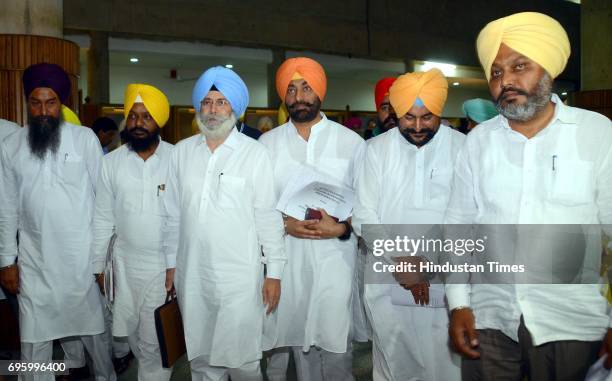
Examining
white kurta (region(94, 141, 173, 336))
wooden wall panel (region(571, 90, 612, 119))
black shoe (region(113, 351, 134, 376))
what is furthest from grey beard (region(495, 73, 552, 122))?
wooden wall panel (region(571, 90, 612, 119))

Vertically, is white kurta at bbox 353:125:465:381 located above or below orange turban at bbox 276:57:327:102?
below

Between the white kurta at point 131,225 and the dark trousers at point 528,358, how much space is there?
1915 millimetres

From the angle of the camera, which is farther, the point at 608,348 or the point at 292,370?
the point at 292,370

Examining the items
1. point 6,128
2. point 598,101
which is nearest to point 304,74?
point 6,128

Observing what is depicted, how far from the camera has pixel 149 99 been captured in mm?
3342

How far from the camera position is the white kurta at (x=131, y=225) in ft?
10.3

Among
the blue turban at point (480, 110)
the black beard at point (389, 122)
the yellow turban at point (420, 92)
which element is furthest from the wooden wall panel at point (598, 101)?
the yellow turban at point (420, 92)

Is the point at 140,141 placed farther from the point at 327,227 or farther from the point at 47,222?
the point at 327,227

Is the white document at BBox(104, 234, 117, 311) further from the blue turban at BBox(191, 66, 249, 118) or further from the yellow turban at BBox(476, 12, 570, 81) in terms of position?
the yellow turban at BBox(476, 12, 570, 81)

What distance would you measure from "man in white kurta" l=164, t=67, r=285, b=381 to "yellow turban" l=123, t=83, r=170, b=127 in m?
0.64

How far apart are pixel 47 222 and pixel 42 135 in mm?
514

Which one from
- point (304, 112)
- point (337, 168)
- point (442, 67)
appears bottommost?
point (337, 168)

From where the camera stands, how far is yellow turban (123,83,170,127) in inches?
131

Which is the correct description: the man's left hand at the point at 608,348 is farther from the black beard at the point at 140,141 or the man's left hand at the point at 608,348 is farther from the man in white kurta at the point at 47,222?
the man in white kurta at the point at 47,222
